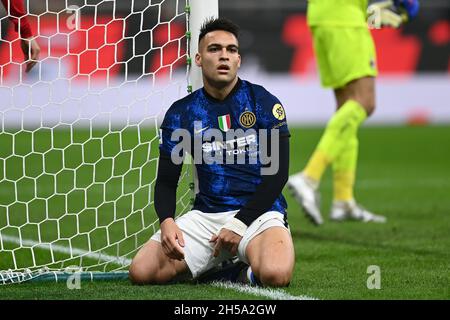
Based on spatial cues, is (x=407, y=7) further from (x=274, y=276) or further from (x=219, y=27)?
(x=274, y=276)

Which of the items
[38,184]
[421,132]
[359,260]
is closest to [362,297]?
[359,260]

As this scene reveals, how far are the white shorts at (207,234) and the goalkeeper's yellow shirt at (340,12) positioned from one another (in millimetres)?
2832

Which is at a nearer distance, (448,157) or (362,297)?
(362,297)

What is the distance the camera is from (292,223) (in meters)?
7.43

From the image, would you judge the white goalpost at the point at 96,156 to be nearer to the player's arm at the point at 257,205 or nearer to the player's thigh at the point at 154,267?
the player's thigh at the point at 154,267

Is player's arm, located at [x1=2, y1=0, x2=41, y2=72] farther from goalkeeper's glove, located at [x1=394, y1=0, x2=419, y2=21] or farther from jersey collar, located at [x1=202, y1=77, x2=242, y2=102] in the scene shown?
goalkeeper's glove, located at [x1=394, y1=0, x2=419, y2=21]

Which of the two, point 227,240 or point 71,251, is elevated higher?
point 227,240

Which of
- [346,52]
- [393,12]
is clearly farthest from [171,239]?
[393,12]

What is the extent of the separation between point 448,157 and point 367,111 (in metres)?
5.50

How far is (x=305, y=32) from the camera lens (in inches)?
682

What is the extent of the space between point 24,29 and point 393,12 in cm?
294

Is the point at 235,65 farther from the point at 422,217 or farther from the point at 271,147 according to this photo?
the point at 422,217

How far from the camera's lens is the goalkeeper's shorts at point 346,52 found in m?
7.21

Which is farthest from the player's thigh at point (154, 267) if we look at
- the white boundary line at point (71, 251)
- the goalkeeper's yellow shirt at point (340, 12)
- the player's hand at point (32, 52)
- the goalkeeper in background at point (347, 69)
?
the goalkeeper's yellow shirt at point (340, 12)
